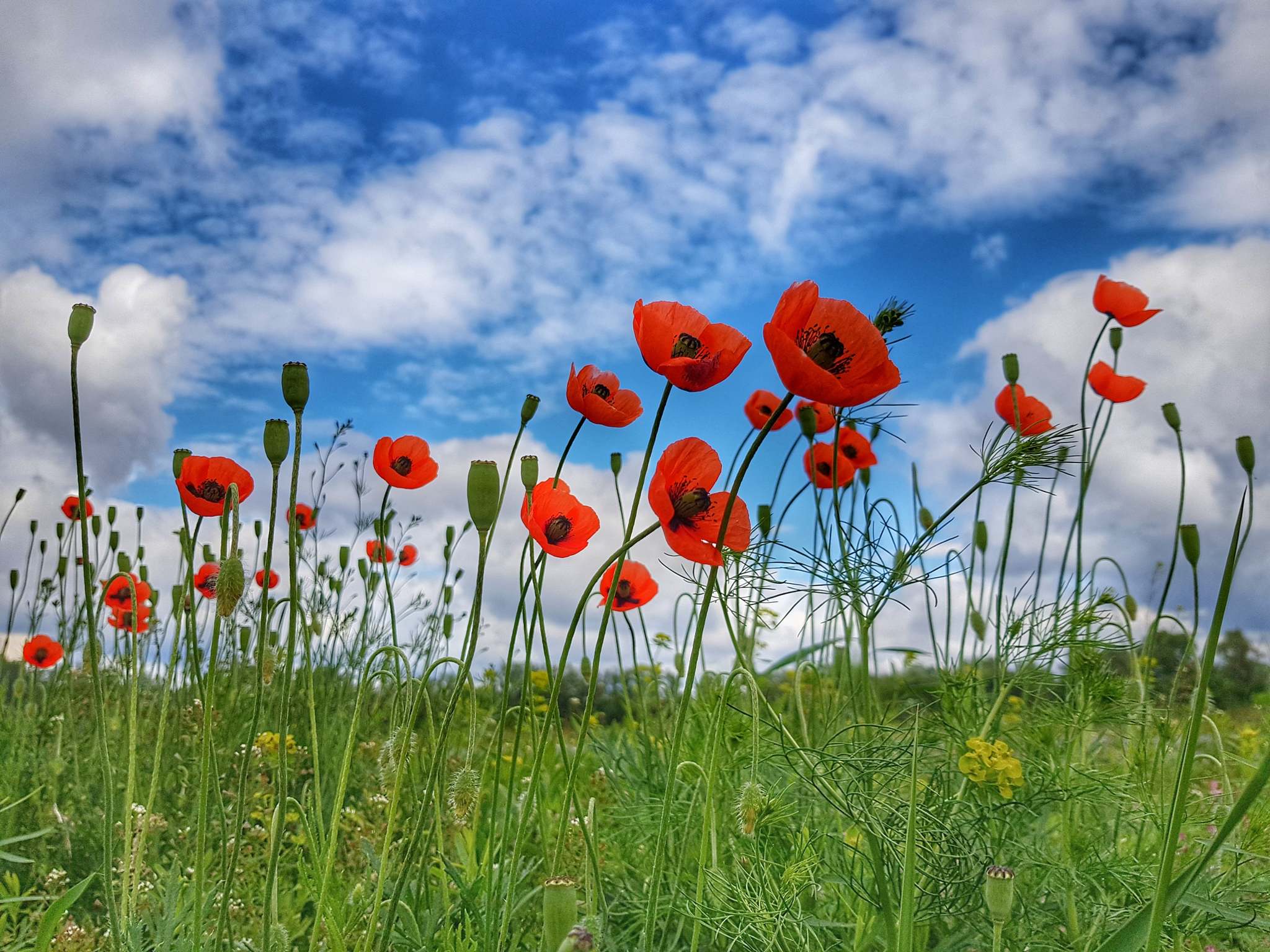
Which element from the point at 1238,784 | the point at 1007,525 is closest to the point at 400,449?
the point at 1007,525

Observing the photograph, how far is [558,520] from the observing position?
1.55 metres

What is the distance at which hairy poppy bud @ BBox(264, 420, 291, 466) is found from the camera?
1326 millimetres

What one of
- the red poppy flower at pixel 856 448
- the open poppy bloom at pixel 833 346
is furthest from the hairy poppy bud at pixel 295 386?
the red poppy flower at pixel 856 448

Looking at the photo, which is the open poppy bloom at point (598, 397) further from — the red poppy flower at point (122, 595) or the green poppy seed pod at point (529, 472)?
the red poppy flower at point (122, 595)

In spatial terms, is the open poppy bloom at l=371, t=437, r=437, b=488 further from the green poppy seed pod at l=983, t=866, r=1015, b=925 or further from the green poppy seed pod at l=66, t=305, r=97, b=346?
the green poppy seed pod at l=983, t=866, r=1015, b=925

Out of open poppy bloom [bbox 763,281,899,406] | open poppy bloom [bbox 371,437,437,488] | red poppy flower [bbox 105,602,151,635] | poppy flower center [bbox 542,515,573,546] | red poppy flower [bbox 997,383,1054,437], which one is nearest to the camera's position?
open poppy bloom [bbox 763,281,899,406]

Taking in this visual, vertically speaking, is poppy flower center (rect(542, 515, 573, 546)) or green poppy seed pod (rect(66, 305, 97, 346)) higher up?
green poppy seed pod (rect(66, 305, 97, 346))

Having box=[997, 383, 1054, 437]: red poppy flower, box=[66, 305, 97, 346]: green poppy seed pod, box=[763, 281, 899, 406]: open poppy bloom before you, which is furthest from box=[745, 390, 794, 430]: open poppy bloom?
box=[66, 305, 97, 346]: green poppy seed pod

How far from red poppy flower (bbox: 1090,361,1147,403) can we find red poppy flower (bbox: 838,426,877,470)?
79cm

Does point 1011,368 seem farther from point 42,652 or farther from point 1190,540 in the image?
point 42,652

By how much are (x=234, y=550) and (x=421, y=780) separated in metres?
1.24

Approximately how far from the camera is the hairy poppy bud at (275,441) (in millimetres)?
1326

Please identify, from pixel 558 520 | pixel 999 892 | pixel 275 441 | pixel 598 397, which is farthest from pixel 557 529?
pixel 999 892

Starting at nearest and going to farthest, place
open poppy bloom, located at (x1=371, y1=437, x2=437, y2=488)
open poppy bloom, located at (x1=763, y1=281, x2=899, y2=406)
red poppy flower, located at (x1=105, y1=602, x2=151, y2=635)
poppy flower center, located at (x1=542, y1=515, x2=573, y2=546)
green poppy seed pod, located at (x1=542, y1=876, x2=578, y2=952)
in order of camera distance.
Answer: green poppy seed pod, located at (x1=542, y1=876, x2=578, y2=952) → open poppy bloom, located at (x1=763, y1=281, x2=899, y2=406) → poppy flower center, located at (x1=542, y1=515, x2=573, y2=546) → open poppy bloom, located at (x1=371, y1=437, x2=437, y2=488) → red poppy flower, located at (x1=105, y1=602, x2=151, y2=635)
